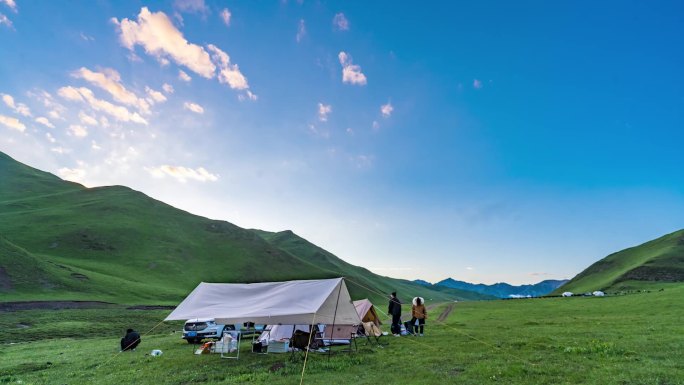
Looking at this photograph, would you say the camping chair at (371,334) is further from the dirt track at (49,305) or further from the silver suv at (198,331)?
the dirt track at (49,305)

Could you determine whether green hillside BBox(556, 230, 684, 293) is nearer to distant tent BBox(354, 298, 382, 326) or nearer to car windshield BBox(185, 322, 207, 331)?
distant tent BBox(354, 298, 382, 326)

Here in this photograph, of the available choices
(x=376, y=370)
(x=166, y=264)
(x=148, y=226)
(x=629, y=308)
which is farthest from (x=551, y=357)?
(x=148, y=226)

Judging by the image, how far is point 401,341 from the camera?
22969 mm

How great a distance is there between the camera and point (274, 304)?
57.2 ft

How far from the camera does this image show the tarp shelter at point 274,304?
16.8m

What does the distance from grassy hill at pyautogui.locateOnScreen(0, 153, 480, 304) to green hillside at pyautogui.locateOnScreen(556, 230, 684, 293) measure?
2613 inches

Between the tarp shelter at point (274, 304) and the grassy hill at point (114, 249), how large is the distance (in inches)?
1563

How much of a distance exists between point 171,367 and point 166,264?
115620 mm

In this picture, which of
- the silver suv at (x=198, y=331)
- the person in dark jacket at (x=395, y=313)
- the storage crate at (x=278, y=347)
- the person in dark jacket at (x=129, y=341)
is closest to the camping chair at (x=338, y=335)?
the storage crate at (x=278, y=347)

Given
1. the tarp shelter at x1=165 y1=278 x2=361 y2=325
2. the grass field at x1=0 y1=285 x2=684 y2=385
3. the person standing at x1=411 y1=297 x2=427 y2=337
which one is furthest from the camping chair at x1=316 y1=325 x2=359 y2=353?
the person standing at x1=411 y1=297 x2=427 y2=337

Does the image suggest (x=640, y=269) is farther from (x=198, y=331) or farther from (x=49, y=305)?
(x=49, y=305)

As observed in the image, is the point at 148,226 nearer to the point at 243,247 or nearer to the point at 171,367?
the point at 243,247

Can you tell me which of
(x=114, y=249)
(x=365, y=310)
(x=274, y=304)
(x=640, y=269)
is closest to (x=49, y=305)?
(x=365, y=310)

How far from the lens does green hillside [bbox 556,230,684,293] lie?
95.8m
